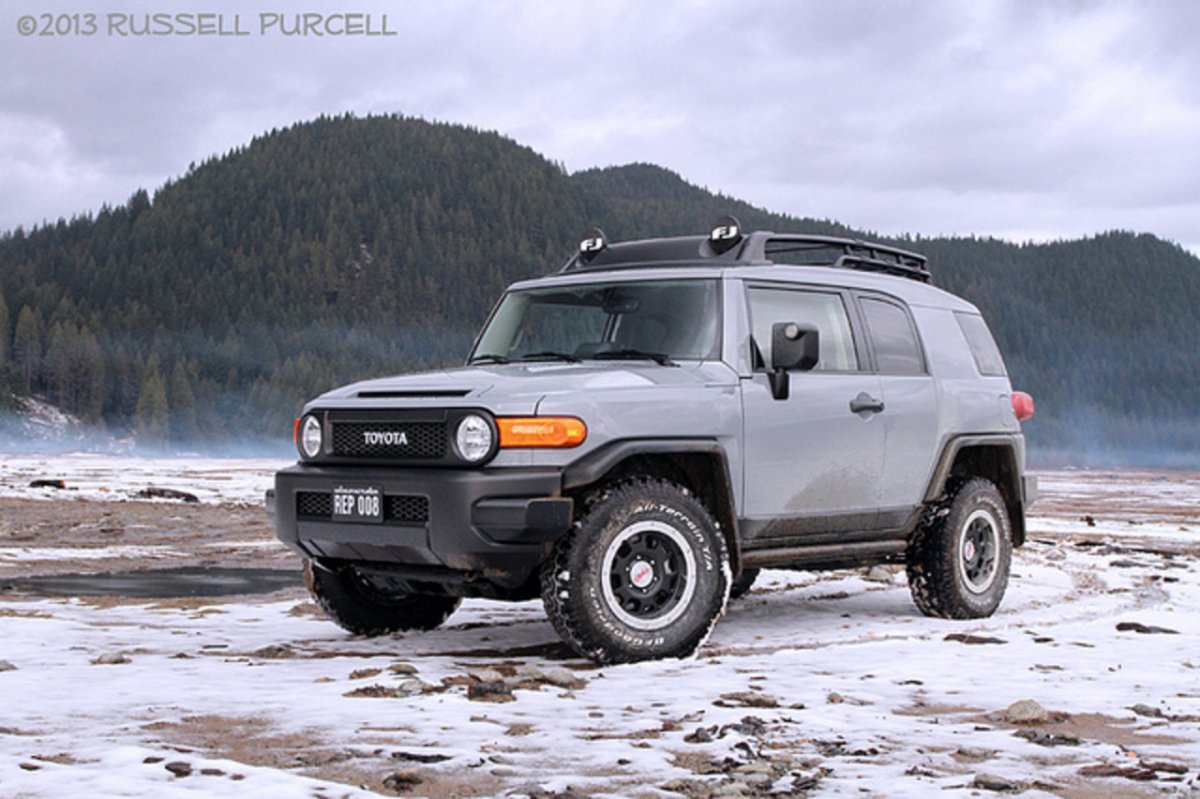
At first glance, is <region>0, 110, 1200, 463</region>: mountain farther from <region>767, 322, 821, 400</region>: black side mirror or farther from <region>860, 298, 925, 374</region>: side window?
<region>767, 322, 821, 400</region>: black side mirror

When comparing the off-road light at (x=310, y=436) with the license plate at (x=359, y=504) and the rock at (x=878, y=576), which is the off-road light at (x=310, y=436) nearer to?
the license plate at (x=359, y=504)

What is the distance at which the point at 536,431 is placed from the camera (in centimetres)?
656

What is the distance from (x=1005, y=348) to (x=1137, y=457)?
142 ft

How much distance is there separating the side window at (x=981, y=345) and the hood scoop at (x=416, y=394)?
13.2 ft

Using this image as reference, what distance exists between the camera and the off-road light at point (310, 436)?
732cm

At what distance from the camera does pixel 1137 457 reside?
5837 inches

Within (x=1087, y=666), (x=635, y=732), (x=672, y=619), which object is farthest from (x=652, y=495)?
(x=1087, y=666)

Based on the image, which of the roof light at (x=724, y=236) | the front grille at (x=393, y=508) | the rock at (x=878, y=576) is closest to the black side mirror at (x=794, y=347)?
the roof light at (x=724, y=236)

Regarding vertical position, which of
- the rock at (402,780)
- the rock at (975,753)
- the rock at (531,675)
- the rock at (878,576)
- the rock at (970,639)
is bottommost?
the rock at (878,576)

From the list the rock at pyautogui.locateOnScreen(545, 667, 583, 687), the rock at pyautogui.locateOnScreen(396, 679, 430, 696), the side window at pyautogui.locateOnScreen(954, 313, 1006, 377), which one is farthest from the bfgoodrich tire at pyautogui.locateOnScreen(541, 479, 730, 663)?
the side window at pyautogui.locateOnScreen(954, 313, 1006, 377)

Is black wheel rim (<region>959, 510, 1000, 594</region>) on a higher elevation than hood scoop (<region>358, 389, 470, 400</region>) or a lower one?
lower

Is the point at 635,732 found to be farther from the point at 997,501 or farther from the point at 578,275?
the point at 997,501

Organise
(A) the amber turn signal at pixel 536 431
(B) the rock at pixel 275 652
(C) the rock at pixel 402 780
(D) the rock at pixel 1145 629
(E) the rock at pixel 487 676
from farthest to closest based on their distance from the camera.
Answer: (D) the rock at pixel 1145 629
(B) the rock at pixel 275 652
(A) the amber turn signal at pixel 536 431
(E) the rock at pixel 487 676
(C) the rock at pixel 402 780

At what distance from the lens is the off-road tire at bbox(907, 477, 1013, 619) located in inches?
343
